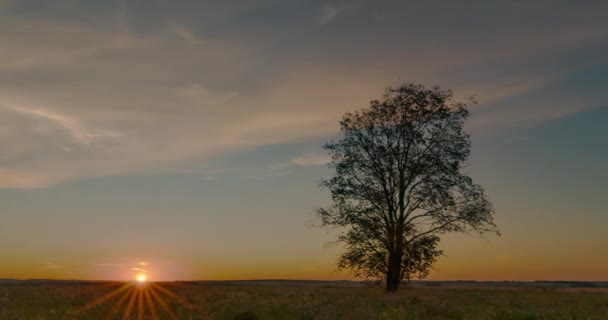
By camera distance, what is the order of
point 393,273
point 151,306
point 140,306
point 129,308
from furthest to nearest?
point 393,273, point 151,306, point 140,306, point 129,308

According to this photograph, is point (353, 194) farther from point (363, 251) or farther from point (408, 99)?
point (408, 99)

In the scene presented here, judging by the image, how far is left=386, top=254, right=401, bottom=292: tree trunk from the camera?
142ft

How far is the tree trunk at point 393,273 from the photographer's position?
142 feet

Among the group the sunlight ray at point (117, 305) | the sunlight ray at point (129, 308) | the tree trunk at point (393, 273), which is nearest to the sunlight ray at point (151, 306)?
the sunlight ray at point (129, 308)

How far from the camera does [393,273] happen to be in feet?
143

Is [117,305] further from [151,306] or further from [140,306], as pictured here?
[151,306]

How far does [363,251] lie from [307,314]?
2245 cm

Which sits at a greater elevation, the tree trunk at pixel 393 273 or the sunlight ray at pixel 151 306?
the tree trunk at pixel 393 273

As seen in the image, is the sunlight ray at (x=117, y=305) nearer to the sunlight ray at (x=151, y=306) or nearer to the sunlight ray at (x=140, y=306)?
the sunlight ray at (x=140, y=306)

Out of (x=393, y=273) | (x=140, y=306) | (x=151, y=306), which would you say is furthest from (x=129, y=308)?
(x=393, y=273)

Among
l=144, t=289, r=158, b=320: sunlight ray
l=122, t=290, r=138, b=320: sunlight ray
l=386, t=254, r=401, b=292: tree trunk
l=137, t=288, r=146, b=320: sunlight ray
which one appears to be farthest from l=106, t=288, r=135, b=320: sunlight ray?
l=386, t=254, r=401, b=292: tree trunk

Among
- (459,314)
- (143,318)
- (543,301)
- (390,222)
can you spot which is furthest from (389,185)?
(143,318)

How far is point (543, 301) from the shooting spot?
1182 inches

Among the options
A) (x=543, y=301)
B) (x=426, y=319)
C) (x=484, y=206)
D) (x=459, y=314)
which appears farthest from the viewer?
(x=484, y=206)
